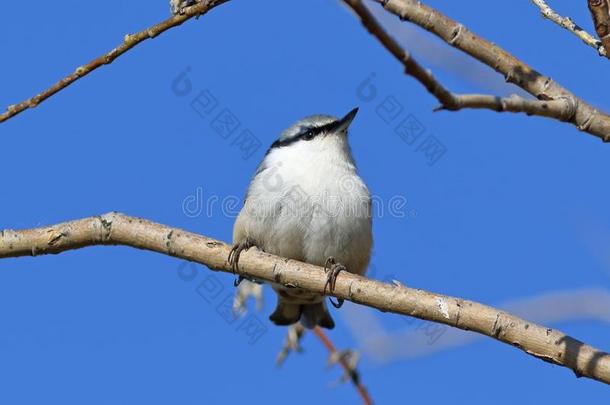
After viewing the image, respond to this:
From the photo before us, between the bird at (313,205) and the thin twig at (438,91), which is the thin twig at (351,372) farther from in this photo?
the thin twig at (438,91)

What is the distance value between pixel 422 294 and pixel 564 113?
3.76 ft

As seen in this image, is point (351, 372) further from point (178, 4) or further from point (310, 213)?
point (178, 4)

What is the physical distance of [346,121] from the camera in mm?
5480

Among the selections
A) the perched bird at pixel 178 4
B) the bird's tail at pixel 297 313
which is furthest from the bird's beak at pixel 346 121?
the perched bird at pixel 178 4

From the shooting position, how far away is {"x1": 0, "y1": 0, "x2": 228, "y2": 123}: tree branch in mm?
2895

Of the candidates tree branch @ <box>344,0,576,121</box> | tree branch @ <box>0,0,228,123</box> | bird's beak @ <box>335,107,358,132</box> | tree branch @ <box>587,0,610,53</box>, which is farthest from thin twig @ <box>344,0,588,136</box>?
bird's beak @ <box>335,107,358,132</box>

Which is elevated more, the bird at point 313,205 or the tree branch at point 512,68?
the bird at point 313,205

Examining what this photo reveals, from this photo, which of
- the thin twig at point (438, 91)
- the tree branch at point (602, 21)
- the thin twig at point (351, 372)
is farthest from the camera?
the thin twig at point (351, 372)

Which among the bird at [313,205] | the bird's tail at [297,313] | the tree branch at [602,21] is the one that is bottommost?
the tree branch at [602,21]

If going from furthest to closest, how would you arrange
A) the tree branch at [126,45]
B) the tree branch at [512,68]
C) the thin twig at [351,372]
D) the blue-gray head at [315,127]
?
1. the blue-gray head at [315,127]
2. the thin twig at [351,372]
3. the tree branch at [126,45]
4. the tree branch at [512,68]

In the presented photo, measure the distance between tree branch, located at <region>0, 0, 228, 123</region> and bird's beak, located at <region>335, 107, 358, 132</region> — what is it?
2625 millimetres

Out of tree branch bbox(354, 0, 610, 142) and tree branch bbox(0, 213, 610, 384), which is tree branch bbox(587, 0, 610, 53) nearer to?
tree branch bbox(354, 0, 610, 142)

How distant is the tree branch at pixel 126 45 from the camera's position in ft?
9.50

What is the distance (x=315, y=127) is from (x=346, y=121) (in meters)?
0.22
